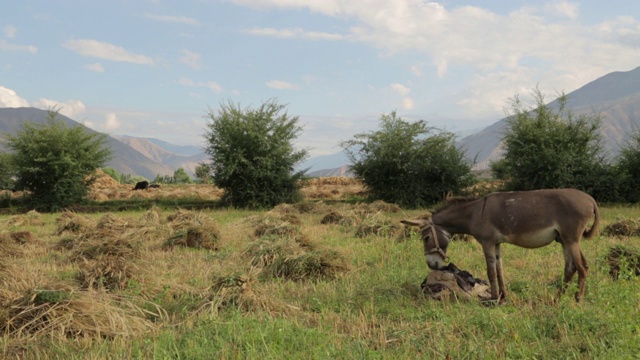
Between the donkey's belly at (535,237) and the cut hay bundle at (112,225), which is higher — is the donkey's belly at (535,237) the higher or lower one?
the higher one

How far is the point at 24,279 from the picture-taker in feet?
21.7

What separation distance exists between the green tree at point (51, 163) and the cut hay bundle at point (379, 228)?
19.0m

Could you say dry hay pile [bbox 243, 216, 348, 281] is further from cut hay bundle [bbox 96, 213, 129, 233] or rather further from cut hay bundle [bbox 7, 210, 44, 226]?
cut hay bundle [bbox 7, 210, 44, 226]

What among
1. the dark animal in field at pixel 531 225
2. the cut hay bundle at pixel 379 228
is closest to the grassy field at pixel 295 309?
the dark animal in field at pixel 531 225

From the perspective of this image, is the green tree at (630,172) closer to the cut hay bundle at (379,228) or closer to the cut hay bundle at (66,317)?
the cut hay bundle at (379,228)

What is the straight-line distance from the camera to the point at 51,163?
24.5 meters

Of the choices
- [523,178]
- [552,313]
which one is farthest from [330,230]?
[523,178]

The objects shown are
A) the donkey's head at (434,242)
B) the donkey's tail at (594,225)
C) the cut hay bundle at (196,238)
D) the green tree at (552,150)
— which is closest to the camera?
the donkey's tail at (594,225)

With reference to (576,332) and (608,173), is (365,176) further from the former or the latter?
(576,332)

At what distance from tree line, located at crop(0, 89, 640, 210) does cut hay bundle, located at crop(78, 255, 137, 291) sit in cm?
1668

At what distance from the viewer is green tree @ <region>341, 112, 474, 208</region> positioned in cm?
2423

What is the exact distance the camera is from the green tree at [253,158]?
2497 centimetres

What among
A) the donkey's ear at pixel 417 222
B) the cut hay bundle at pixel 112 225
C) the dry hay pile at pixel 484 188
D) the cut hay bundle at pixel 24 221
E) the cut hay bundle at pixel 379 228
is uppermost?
the donkey's ear at pixel 417 222

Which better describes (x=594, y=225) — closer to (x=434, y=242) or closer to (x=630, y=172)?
(x=434, y=242)
